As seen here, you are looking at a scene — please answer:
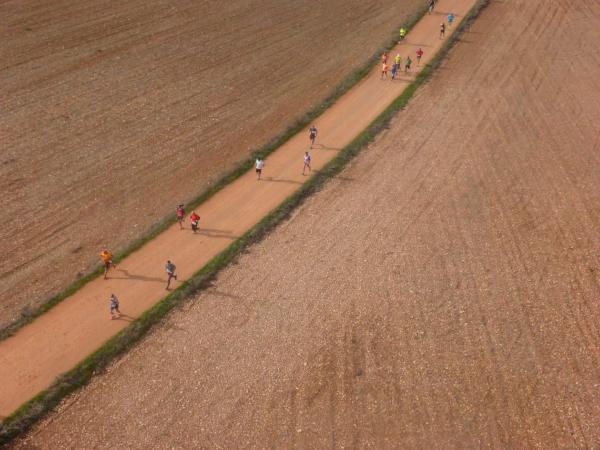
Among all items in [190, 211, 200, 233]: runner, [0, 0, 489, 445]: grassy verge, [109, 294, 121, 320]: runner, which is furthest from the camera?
[190, 211, 200, 233]: runner

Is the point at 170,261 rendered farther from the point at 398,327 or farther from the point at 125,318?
the point at 398,327

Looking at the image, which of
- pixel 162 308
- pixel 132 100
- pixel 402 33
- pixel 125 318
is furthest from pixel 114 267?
pixel 402 33

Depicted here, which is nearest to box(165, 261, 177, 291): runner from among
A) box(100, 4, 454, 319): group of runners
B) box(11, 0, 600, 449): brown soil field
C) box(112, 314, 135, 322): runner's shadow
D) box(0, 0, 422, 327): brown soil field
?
box(100, 4, 454, 319): group of runners

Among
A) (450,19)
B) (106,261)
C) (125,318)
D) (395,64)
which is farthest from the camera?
(450,19)

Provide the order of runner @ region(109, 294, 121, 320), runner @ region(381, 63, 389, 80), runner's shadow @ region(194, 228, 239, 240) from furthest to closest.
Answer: runner @ region(381, 63, 389, 80) < runner's shadow @ region(194, 228, 239, 240) < runner @ region(109, 294, 121, 320)

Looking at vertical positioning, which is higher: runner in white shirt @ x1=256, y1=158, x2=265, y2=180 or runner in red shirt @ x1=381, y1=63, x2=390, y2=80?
runner in red shirt @ x1=381, y1=63, x2=390, y2=80

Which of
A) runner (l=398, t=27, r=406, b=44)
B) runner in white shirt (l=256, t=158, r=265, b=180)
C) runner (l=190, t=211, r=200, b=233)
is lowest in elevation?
runner (l=190, t=211, r=200, b=233)

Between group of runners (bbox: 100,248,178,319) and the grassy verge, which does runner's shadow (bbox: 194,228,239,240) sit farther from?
group of runners (bbox: 100,248,178,319)

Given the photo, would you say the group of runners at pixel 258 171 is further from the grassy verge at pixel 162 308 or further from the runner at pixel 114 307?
the grassy verge at pixel 162 308

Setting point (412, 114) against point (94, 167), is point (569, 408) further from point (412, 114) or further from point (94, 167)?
point (94, 167)
